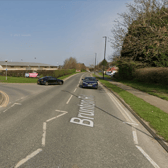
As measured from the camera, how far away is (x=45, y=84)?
65.6 ft

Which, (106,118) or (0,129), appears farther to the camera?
(106,118)

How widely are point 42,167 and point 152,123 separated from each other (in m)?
4.86

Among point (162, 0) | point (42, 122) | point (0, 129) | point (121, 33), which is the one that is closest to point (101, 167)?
point (42, 122)

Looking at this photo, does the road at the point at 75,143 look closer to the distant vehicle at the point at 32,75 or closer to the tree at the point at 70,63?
the distant vehicle at the point at 32,75

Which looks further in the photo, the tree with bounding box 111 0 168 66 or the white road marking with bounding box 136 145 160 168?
the tree with bounding box 111 0 168 66

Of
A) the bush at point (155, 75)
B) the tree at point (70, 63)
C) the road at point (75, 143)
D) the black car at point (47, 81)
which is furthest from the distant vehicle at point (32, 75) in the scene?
the tree at point (70, 63)

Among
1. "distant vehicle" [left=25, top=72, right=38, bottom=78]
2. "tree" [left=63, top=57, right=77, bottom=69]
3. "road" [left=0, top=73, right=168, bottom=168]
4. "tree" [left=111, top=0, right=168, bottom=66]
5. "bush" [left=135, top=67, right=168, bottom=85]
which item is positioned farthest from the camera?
"tree" [left=63, top=57, right=77, bottom=69]

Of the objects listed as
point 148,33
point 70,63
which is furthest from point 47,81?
point 70,63

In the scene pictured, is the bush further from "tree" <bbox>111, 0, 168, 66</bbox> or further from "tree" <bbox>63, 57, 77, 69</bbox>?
"tree" <bbox>63, 57, 77, 69</bbox>

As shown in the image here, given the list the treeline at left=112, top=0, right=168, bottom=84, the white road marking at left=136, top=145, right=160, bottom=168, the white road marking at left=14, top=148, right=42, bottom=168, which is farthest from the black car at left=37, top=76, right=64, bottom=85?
the white road marking at left=136, top=145, right=160, bottom=168

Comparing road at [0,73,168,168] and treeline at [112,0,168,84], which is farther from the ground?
treeline at [112,0,168,84]

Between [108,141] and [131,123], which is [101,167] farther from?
[131,123]

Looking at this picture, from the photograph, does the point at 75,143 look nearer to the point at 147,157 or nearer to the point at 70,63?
the point at 147,157

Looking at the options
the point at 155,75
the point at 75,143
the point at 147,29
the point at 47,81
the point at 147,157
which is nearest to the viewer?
the point at 147,157
